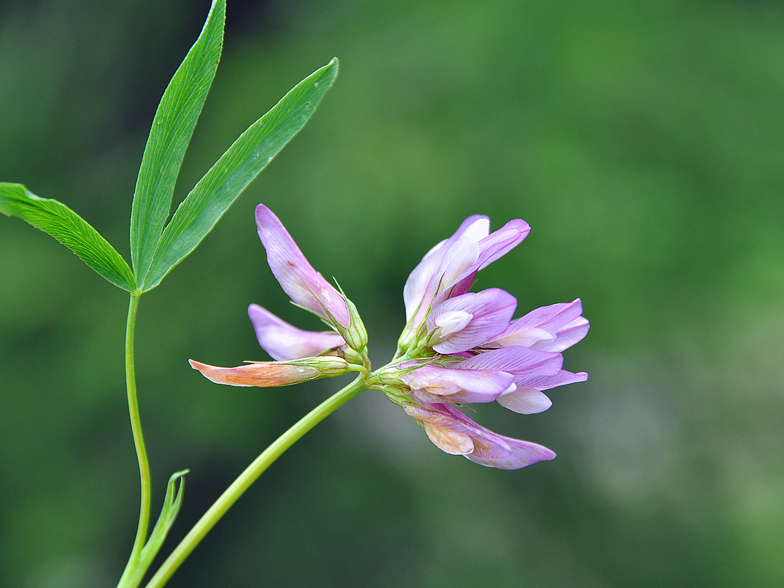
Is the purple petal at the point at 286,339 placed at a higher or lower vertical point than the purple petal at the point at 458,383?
lower

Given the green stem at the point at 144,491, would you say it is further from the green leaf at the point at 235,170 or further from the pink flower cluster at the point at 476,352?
the pink flower cluster at the point at 476,352

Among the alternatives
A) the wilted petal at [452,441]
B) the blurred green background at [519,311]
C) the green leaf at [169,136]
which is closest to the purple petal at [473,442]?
the wilted petal at [452,441]

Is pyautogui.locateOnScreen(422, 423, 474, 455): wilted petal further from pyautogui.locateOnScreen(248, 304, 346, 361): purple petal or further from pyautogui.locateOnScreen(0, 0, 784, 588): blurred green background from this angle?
pyautogui.locateOnScreen(0, 0, 784, 588): blurred green background

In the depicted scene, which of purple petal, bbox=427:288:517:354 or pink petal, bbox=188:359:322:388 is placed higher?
purple petal, bbox=427:288:517:354

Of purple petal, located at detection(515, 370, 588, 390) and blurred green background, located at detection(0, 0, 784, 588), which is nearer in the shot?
purple petal, located at detection(515, 370, 588, 390)

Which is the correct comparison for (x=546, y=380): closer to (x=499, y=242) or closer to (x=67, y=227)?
(x=499, y=242)

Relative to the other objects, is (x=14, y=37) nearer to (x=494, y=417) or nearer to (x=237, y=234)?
(x=237, y=234)

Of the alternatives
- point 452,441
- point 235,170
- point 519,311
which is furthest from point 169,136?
point 519,311

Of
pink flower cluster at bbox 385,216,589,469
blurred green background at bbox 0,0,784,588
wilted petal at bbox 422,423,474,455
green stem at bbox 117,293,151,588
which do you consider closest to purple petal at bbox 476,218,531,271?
pink flower cluster at bbox 385,216,589,469
